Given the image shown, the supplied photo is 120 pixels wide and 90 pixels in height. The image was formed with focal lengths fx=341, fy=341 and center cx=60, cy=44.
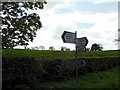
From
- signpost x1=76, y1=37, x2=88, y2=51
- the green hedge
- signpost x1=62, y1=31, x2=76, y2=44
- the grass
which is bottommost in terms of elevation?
the grass

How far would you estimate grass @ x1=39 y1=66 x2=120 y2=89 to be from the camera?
655 inches

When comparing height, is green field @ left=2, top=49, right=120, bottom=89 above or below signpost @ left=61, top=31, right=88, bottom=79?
below

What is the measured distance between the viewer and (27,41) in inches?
759

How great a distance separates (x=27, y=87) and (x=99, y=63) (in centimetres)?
813

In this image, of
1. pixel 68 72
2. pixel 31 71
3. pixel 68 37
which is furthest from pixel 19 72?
pixel 68 72

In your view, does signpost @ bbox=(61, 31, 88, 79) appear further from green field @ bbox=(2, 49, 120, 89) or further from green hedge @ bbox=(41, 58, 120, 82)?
green hedge @ bbox=(41, 58, 120, 82)

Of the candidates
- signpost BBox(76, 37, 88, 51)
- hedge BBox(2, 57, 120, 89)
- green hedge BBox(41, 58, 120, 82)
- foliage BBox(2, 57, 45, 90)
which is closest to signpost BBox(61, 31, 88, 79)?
signpost BBox(76, 37, 88, 51)

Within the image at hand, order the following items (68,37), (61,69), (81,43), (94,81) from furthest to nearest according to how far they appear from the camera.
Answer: (94,81)
(61,69)
(81,43)
(68,37)

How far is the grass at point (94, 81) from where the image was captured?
16641 mm

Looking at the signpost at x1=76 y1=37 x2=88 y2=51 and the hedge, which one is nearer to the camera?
the signpost at x1=76 y1=37 x2=88 y2=51

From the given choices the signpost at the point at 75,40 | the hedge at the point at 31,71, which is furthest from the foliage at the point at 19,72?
the signpost at the point at 75,40

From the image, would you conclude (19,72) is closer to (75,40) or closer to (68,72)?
(75,40)

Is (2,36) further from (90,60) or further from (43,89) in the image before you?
(90,60)

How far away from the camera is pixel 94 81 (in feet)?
62.5
